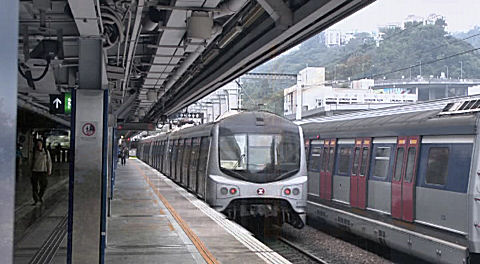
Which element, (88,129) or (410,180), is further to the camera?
(410,180)

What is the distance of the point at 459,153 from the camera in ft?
28.0

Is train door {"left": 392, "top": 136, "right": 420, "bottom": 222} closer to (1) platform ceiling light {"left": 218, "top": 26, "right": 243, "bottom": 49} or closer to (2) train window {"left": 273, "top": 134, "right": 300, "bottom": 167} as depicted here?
(2) train window {"left": 273, "top": 134, "right": 300, "bottom": 167}

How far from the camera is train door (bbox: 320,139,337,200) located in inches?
535

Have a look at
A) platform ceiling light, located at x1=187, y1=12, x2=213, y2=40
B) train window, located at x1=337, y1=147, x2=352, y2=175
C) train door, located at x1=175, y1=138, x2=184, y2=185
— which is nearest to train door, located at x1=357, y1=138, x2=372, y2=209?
train window, located at x1=337, y1=147, x2=352, y2=175

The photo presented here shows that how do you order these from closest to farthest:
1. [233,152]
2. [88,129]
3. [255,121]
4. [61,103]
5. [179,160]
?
[88,129], [61,103], [233,152], [255,121], [179,160]

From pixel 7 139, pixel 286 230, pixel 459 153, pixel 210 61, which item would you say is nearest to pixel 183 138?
pixel 286 230

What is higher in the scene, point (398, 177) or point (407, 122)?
point (407, 122)

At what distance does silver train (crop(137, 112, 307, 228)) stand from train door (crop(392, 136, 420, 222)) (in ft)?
10.2

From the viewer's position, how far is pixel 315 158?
48.6ft

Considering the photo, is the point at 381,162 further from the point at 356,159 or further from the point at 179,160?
the point at 179,160

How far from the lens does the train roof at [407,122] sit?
8.69 m

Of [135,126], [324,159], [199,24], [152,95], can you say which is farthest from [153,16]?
[135,126]

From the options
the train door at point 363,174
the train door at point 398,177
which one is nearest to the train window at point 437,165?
the train door at point 398,177

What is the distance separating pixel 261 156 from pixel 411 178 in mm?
4318
